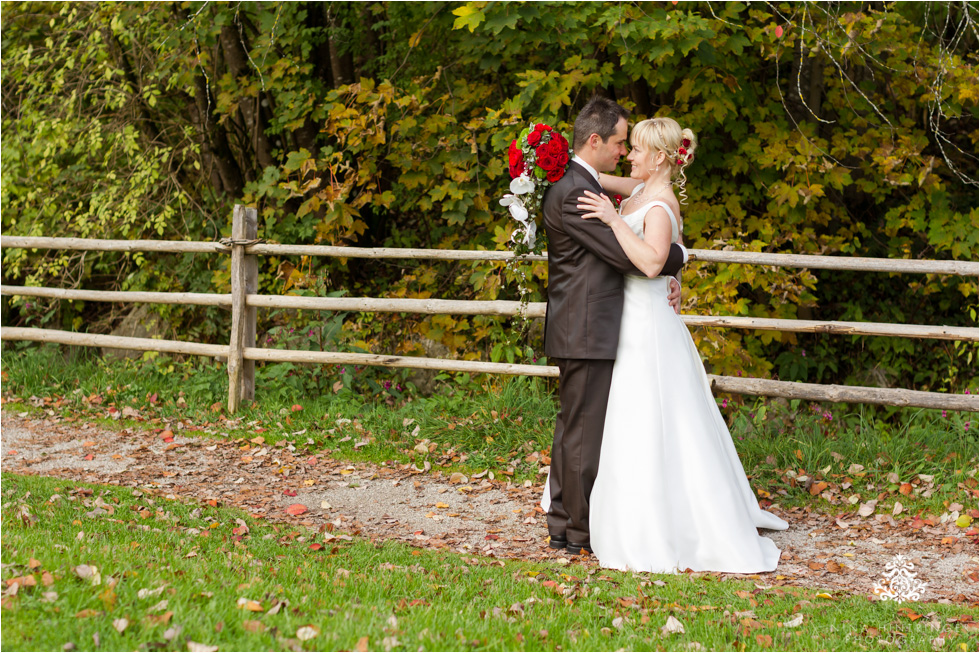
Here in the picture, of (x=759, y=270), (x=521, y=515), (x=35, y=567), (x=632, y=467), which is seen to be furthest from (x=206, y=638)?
(x=759, y=270)

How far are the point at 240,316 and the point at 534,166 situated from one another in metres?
3.51

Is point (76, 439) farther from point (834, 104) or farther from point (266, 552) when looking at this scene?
point (834, 104)

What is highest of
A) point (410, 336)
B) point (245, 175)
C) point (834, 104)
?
point (834, 104)

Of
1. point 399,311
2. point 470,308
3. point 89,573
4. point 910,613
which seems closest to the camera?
point 89,573

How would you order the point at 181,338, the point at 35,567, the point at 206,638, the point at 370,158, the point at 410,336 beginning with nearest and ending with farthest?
1. the point at 206,638
2. the point at 35,567
3. the point at 370,158
4. the point at 410,336
5. the point at 181,338

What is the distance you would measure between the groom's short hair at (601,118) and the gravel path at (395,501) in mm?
1978

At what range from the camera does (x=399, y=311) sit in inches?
262

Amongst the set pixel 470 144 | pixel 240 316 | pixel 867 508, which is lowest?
pixel 867 508

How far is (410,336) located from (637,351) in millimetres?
4358

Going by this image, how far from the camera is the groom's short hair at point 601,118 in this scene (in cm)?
→ 393

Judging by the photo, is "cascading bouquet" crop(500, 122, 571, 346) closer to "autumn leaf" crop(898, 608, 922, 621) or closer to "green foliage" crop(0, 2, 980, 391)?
"green foliage" crop(0, 2, 980, 391)

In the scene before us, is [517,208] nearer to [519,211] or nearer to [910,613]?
[519,211]

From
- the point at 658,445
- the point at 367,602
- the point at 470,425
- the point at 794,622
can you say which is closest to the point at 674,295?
the point at 658,445

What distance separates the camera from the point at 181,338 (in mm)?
8711
